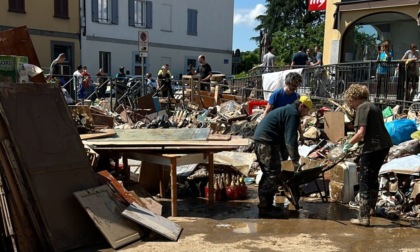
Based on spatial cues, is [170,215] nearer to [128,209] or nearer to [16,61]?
[128,209]

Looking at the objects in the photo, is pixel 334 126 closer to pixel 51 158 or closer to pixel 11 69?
pixel 51 158

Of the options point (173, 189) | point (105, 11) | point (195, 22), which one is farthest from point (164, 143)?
point (195, 22)

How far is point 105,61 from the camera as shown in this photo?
2692cm

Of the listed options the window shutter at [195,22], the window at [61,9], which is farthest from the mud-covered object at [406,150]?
the window shutter at [195,22]

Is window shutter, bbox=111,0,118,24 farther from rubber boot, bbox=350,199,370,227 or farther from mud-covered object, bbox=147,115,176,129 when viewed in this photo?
rubber boot, bbox=350,199,370,227

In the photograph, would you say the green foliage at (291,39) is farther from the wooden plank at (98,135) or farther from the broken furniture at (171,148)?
the broken furniture at (171,148)

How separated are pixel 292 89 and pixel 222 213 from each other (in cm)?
215

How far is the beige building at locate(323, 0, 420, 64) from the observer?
591 inches

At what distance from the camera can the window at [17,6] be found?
23.0 meters

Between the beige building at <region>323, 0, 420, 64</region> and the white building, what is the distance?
42.1 feet

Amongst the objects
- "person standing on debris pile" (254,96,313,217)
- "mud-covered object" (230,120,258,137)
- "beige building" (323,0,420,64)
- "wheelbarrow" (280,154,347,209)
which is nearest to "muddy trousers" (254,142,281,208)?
"person standing on debris pile" (254,96,313,217)

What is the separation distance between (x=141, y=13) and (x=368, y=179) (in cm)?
2502

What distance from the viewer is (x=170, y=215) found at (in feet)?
20.4

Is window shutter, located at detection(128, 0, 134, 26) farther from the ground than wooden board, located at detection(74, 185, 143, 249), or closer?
farther from the ground
